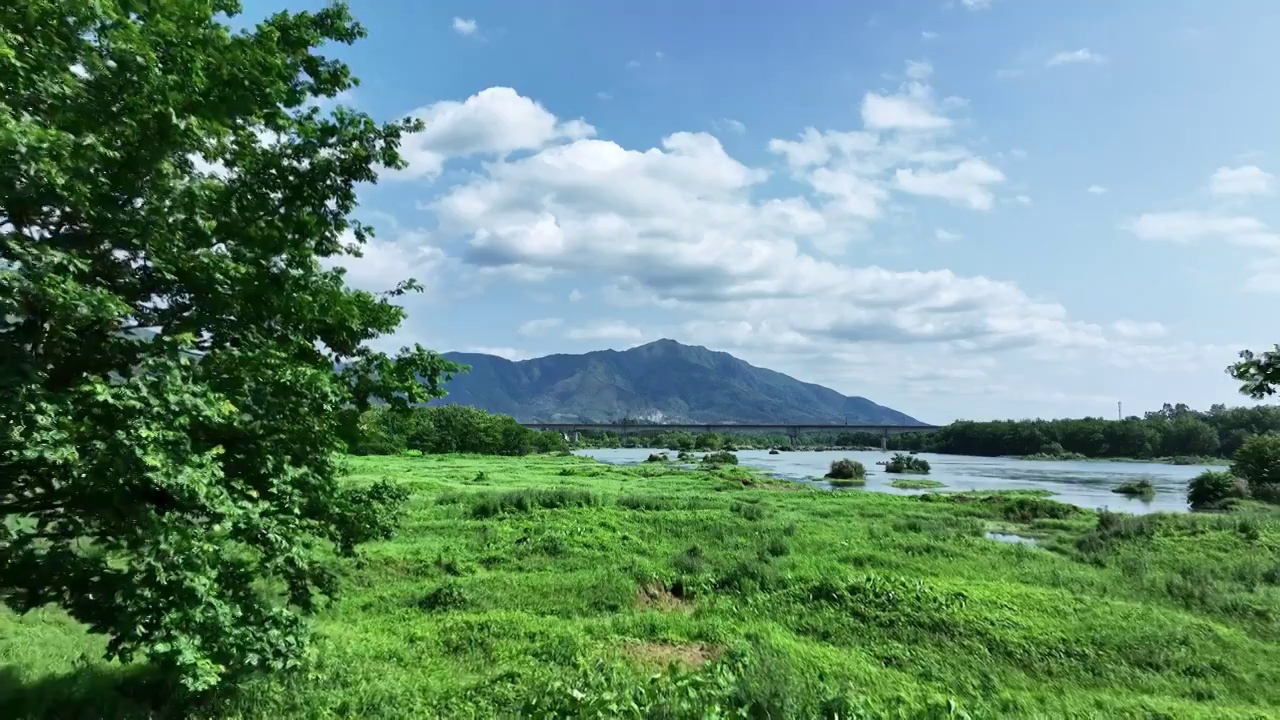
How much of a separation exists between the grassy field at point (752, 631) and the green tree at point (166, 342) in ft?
8.16

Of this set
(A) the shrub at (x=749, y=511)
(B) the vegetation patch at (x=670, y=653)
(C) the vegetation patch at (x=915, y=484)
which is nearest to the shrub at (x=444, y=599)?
(B) the vegetation patch at (x=670, y=653)

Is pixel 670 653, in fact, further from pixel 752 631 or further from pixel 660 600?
pixel 660 600

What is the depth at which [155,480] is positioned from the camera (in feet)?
20.4

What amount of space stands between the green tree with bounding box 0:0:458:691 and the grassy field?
8.16 feet

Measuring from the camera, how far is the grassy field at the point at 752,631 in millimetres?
9672

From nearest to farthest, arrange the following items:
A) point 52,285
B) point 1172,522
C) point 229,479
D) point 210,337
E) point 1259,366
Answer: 1. point 52,285
2. point 229,479
3. point 210,337
4. point 1259,366
5. point 1172,522

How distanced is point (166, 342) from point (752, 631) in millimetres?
10548

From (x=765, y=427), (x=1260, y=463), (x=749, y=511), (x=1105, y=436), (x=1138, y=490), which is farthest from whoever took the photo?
(x=765, y=427)

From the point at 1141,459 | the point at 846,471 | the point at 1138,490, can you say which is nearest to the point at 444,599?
the point at 1138,490

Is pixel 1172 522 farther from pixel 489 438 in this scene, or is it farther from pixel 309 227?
pixel 489 438

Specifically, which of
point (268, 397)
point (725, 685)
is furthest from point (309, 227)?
point (725, 685)

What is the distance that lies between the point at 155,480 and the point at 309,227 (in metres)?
4.24

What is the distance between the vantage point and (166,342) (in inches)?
284

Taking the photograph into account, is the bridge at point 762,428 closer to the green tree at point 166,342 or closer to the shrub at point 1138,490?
the shrub at point 1138,490
